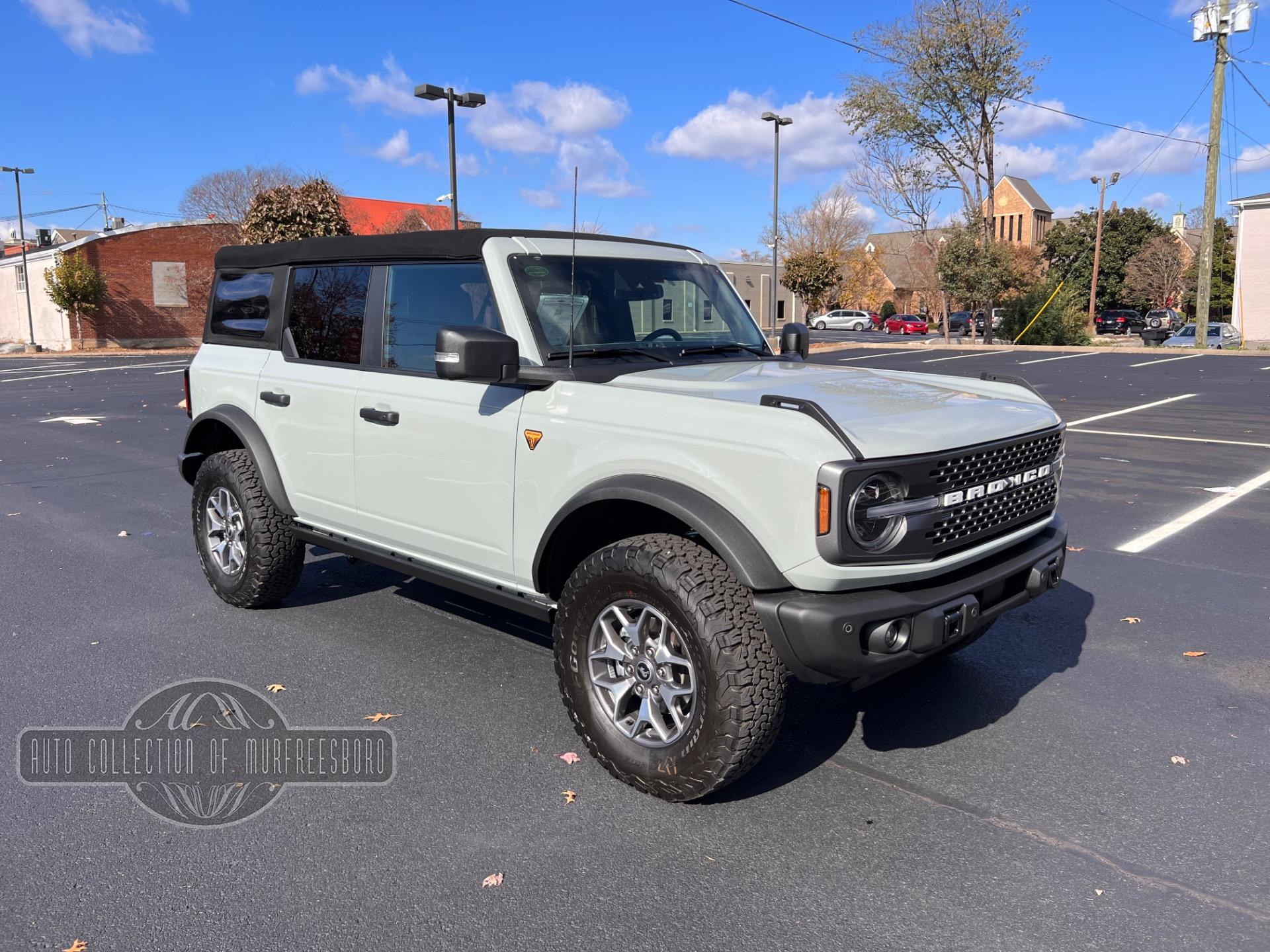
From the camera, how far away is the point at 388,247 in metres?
4.50

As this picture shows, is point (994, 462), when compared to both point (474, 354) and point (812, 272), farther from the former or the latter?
point (812, 272)

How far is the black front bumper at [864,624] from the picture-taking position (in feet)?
9.67

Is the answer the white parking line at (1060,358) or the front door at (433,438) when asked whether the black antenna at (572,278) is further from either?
the white parking line at (1060,358)

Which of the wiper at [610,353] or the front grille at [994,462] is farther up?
the wiper at [610,353]

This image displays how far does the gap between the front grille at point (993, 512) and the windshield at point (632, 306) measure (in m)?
1.51

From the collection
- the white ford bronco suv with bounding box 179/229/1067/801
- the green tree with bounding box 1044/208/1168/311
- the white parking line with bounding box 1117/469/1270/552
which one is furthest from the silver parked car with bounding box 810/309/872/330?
the white ford bronco suv with bounding box 179/229/1067/801

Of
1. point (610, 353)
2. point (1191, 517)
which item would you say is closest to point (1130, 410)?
point (1191, 517)

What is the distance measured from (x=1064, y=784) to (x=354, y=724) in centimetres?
271

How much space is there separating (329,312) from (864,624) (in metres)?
3.15

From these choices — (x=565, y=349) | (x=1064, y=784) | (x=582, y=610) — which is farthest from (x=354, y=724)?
(x=1064, y=784)

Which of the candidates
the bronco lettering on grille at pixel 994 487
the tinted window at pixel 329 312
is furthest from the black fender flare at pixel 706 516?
the tinted window at pixel 329 312

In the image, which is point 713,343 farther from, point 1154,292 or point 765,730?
point 1154,292

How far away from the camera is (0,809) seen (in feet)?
10.9

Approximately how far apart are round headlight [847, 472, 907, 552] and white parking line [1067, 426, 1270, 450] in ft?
33.9
